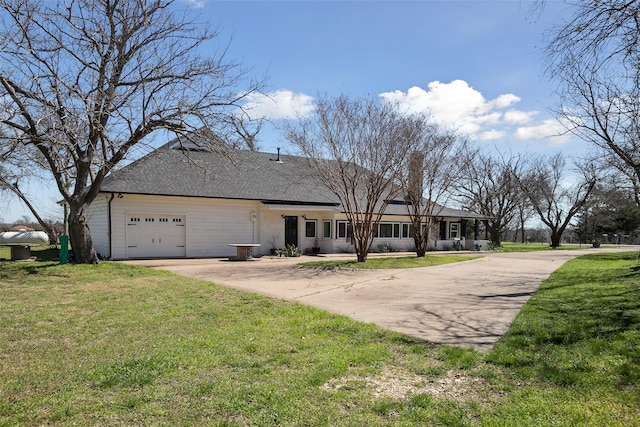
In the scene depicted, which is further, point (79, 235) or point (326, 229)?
point (326, 229)

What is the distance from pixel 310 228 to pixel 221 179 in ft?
19.8

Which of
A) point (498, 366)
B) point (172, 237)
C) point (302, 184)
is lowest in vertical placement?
point (498, 366)

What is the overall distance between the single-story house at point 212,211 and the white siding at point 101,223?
47 millimetres

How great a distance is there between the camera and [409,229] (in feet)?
96.5

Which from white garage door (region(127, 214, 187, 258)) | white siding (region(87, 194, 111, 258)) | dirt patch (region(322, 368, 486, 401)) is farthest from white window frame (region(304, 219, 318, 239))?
dirt patch (region(322, 368, 486, 401))

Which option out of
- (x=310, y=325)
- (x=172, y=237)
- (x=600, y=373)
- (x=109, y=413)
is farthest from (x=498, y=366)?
(x=172, y=237)

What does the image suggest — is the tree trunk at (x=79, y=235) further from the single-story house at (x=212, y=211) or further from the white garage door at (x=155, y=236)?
the white garage door at (x=155, y=236)

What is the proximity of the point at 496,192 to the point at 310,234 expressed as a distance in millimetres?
23306

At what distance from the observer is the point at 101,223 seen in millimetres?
20562

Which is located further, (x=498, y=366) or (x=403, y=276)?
(x=403, y=276)

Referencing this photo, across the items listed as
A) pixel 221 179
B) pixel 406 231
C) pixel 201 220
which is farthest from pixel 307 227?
pixel 406 231

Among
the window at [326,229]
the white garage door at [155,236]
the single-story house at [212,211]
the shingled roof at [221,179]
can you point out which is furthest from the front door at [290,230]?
the white garage door at [155,236]

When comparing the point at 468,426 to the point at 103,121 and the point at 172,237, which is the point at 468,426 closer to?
the point at 103,121

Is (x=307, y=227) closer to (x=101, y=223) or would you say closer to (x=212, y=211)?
(x=212, y=211)
